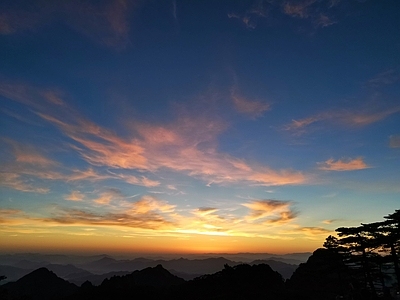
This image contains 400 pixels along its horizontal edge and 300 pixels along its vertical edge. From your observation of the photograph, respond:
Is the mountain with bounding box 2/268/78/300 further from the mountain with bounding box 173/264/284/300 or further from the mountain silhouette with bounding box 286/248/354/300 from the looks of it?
the mountain silhouette with bounding box 286/248/354/300

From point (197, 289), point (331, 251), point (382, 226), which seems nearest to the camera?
point (382, 226)

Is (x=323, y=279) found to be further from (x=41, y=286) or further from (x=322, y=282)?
(x=41, y=286)

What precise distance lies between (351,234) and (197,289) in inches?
1650

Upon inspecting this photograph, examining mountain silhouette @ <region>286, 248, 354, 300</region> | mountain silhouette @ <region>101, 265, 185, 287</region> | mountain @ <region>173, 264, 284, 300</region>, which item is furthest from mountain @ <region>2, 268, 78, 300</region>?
mountain silhouette @ <region>286, 248, 354, 300</region>

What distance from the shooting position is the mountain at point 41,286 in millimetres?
115000

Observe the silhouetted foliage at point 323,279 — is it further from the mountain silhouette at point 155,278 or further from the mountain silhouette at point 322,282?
the mountain silhouette at point 155,278

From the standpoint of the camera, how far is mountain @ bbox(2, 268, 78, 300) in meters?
115

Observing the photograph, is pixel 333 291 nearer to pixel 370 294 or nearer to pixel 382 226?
pixel 370 294

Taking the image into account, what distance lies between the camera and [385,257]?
103 feet

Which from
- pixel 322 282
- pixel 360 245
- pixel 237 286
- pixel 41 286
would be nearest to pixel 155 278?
pixel 41 286

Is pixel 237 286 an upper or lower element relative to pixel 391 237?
lower

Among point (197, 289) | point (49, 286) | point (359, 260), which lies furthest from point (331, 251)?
point (49, 286)

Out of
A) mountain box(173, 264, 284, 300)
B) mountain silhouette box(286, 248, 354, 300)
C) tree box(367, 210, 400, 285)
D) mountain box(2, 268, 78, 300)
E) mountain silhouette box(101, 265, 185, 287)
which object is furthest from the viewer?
mountain box(2, 268, 78, 300)

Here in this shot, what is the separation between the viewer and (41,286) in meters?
122
